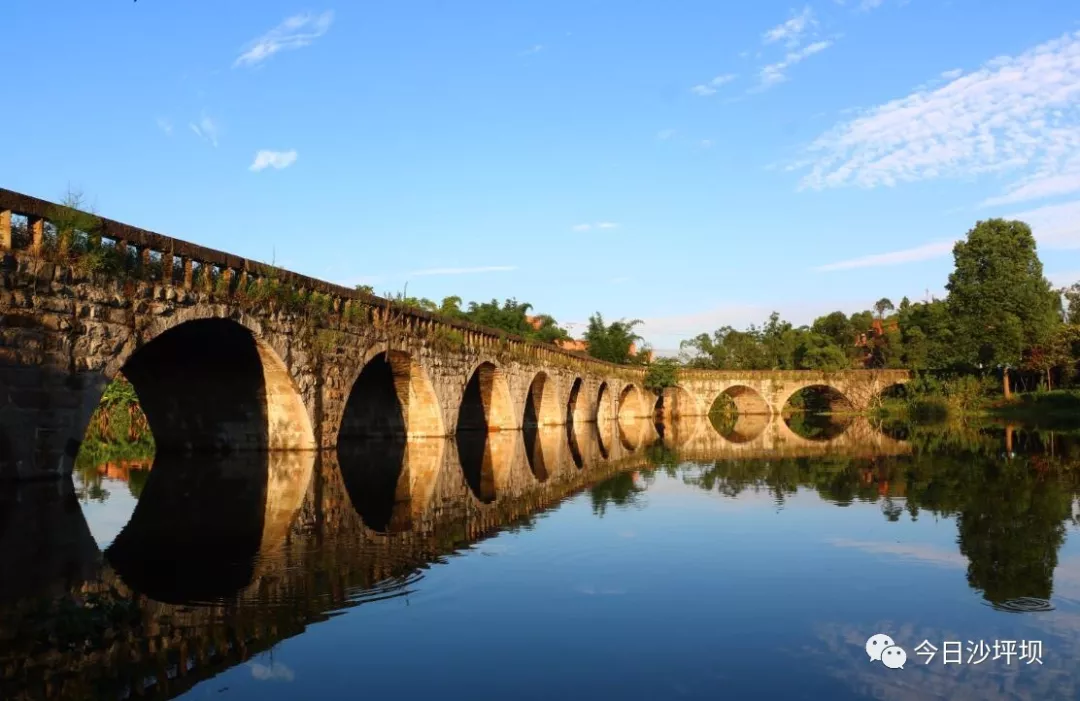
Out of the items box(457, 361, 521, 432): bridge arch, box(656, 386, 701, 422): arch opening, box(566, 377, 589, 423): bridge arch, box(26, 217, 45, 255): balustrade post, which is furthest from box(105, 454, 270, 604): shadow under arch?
box(656, 386, 701, 422): arch opening

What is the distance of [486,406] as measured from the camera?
37.8m

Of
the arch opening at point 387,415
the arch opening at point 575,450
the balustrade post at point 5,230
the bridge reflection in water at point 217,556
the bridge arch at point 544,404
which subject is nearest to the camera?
the bridge reflection in water at point 217,556

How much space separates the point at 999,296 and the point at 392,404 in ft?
156

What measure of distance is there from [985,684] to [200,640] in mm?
5408

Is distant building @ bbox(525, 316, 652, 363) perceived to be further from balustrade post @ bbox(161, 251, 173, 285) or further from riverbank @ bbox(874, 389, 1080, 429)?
balustrade post @ bbox(161, 251, 173, 285)

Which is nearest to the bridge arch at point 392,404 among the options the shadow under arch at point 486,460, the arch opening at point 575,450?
the shadow under arch at point 486,460

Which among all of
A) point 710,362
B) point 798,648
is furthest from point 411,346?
point 710,362

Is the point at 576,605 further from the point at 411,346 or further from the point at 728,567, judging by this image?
the point at 411,346

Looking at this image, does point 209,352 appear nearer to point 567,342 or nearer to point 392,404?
point 392,404

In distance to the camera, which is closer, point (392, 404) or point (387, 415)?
point (392, 404)

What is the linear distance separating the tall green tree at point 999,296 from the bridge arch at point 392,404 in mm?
45470

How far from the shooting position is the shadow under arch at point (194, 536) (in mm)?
8102

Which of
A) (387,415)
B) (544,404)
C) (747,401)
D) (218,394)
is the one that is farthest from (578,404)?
(747,401)

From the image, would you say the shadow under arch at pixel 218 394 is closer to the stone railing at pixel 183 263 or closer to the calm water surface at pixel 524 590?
the stone railing at pixel 183 263
